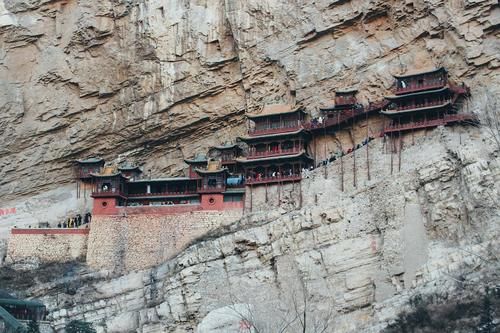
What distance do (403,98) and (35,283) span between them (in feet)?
64.1

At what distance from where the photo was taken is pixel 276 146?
45.2 meters

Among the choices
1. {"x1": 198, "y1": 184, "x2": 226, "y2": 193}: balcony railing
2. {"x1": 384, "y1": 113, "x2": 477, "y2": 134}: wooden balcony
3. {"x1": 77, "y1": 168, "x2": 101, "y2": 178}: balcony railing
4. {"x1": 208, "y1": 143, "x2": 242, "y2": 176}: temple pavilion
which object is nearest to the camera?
{"x1": 384, "y1": 113, "x2": 477, "y2": 134}: wooden balcony

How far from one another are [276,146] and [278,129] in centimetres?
88

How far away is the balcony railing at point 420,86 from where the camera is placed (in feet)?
137

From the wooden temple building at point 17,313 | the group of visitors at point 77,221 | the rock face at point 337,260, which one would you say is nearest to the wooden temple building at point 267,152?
the group of visitors at point 77,221

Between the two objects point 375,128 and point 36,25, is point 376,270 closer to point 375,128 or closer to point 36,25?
point 375,128

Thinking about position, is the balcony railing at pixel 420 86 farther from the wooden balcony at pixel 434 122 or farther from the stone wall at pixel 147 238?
the stone wall at pixel 147 238

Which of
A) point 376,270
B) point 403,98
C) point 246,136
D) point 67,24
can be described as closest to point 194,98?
point 246,136

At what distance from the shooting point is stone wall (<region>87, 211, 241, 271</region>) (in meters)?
42.4

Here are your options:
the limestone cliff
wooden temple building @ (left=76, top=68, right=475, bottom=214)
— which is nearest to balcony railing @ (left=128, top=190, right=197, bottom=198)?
wooden temple building @ (left=76, top=68, right=475, bottom=214)

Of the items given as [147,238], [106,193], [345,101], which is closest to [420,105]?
[345,101]

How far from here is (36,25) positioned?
49625mm

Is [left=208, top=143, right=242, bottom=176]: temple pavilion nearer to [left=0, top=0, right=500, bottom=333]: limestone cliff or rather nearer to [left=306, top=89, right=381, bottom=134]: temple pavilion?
[left=0, top=0, right=500, bottom=333]: limestone cliff

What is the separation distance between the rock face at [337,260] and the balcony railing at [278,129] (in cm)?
432
